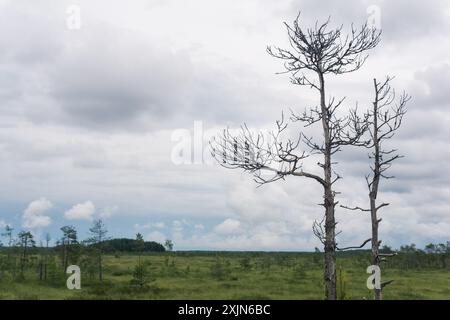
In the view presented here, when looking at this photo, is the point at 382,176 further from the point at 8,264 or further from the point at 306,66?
the point at 8,264

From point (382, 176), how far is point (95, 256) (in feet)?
114

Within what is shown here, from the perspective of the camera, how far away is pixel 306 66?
12531 millimetres

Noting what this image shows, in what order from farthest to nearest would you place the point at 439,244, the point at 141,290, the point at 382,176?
1. the point at 439,244
2. the point at 141,290
3. the point at 382,176

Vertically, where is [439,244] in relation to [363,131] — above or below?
below

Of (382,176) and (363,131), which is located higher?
(363,131)

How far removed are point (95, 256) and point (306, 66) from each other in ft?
113
